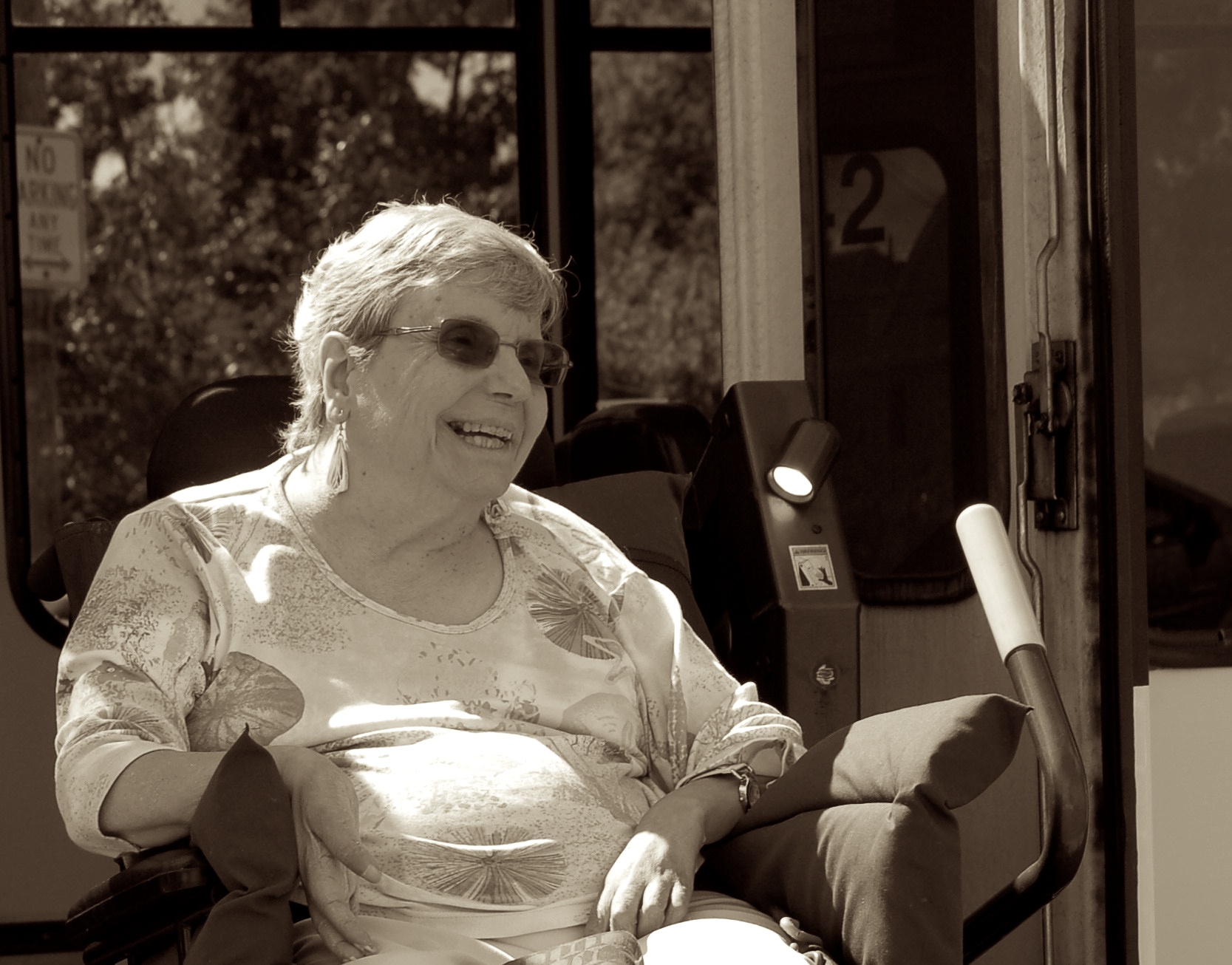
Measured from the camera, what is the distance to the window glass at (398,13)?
422cm

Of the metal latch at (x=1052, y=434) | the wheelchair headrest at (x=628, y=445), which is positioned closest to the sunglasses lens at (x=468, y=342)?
the metal latch at (x=1052, y=434)

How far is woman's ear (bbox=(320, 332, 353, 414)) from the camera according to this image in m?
2.18

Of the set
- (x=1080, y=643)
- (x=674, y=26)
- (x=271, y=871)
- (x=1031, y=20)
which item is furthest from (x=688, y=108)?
(x=271, y=871)

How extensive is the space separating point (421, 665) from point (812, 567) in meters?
0.80

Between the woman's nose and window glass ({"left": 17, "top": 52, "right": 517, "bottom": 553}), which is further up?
window glass ({"left": 17, "top": 52, "right": 517, "bottom": 553})

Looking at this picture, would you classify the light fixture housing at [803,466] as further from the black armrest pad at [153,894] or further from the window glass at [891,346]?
the black armrest pad at [153,894]

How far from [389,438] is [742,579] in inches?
31.9

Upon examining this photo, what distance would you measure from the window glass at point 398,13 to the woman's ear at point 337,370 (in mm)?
2273

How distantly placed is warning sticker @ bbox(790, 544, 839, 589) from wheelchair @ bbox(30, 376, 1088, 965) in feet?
0.16

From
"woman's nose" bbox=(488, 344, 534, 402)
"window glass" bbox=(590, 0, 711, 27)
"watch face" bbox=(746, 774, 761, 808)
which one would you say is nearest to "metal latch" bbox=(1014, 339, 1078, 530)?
"watch face" bbox=(746, 774, 761, 808)

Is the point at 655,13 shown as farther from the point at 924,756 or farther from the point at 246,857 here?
the point at 246,857

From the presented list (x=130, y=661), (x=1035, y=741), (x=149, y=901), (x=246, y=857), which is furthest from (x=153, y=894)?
(x=1035, y=741)

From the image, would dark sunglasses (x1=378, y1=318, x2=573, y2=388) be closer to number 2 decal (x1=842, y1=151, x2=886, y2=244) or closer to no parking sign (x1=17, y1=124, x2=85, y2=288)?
number 2 decal (x1=842, y1=151, x2=886, y2=244)

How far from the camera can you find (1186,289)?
2635mm
